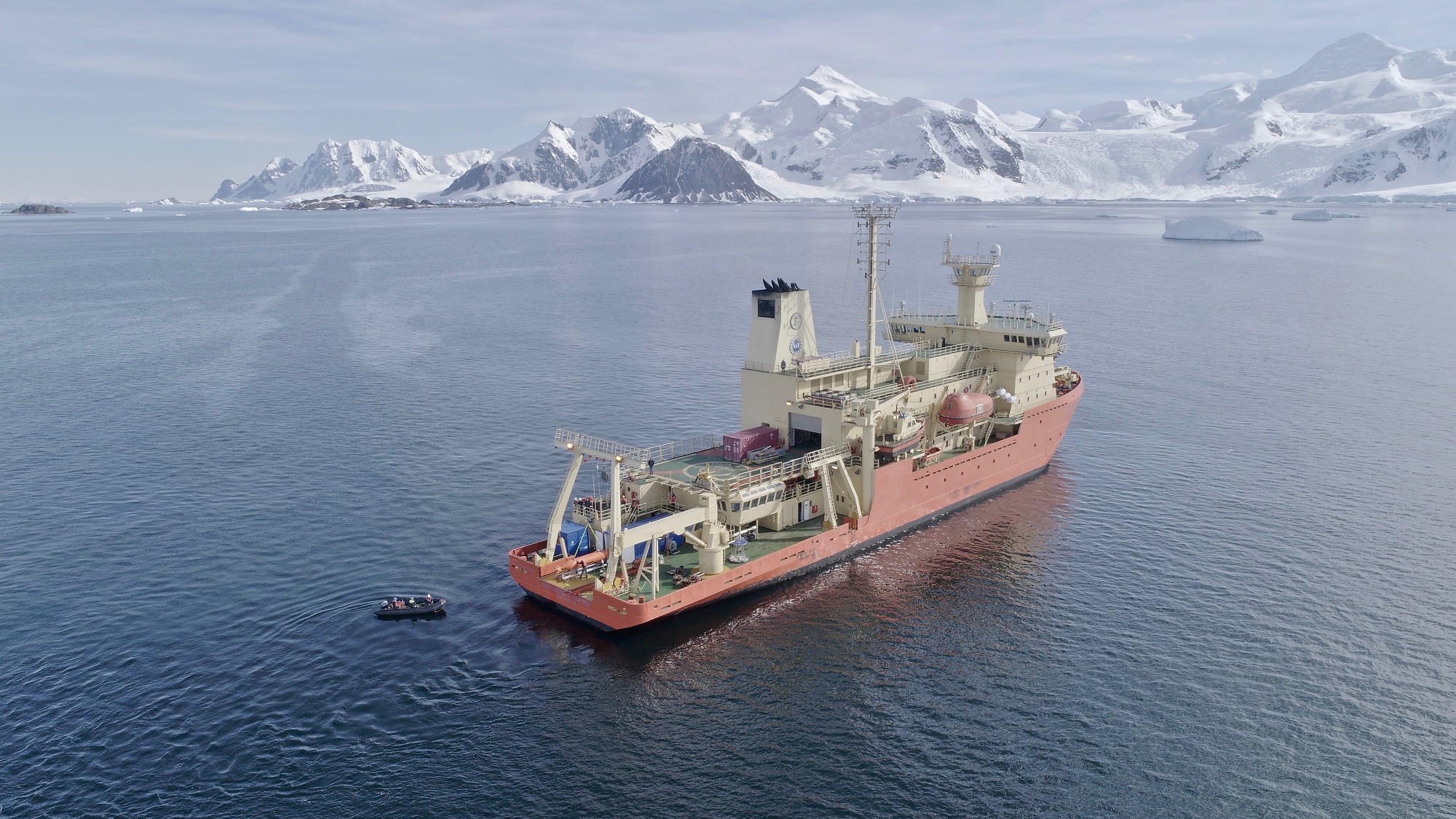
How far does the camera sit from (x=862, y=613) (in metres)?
38.0

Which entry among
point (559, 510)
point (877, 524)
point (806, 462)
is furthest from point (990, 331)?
point (559, 510)

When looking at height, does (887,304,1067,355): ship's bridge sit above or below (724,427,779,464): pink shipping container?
above

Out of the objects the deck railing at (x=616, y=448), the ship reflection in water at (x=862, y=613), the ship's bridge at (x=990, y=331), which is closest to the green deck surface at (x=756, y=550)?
the ship reflection in water at (x=862, y=613)

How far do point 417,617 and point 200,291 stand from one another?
10996 centimetres

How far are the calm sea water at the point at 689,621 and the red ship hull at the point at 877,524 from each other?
0.97 metres

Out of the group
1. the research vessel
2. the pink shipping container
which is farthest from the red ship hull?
the pink shipping container

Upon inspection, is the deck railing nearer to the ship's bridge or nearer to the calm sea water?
the calm sea water

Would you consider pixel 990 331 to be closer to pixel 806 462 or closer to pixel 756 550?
pixel 806 462

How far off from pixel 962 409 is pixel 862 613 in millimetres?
15872

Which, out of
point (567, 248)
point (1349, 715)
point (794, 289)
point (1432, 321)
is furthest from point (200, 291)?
point (1432, 321)

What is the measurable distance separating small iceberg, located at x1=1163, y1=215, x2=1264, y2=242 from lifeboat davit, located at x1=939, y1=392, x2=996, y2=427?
159943mm

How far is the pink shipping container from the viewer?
44.7m

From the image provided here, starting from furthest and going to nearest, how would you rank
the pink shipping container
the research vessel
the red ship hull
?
the pink shipping container → the research vessel → the red ship hull

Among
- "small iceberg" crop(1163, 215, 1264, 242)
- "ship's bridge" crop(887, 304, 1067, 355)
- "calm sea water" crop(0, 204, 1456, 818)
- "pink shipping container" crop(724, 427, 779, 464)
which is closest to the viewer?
"calm sea water" crop(0, 204, 1456, 818)
